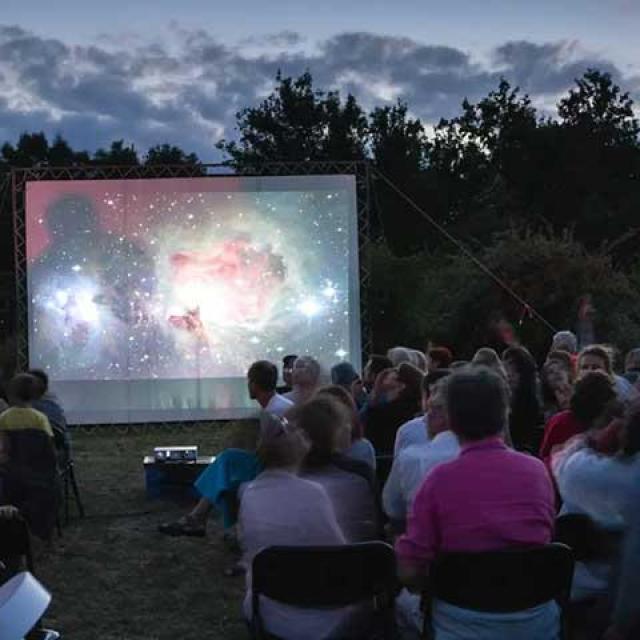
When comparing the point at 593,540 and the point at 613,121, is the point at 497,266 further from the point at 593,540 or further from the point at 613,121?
the point at 613,121

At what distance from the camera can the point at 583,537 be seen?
3398 mm

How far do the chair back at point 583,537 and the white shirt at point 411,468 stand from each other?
509mm

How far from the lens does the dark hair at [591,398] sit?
395cm

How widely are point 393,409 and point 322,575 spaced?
2.71 metres

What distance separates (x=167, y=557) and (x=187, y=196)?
25.1 ft

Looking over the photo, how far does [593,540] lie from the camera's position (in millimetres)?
3375

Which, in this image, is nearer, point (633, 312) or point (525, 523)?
point (525, 523)

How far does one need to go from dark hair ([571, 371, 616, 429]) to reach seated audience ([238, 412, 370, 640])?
117 centimetres

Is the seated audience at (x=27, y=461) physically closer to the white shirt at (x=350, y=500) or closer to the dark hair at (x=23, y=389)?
the dark hair at (x=23, y=389)

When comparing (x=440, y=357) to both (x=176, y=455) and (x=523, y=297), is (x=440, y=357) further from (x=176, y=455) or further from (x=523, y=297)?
(x=523, y=297)

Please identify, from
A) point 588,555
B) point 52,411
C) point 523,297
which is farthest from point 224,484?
point 523,297

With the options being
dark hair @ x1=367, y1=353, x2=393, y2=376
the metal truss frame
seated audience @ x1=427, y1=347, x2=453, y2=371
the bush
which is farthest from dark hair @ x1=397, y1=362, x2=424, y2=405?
the bush

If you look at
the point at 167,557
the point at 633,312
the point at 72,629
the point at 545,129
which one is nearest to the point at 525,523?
the point at 72,629

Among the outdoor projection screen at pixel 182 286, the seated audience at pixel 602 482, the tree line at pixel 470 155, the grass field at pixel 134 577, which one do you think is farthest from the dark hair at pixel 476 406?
the tree line at pixel 470 155
